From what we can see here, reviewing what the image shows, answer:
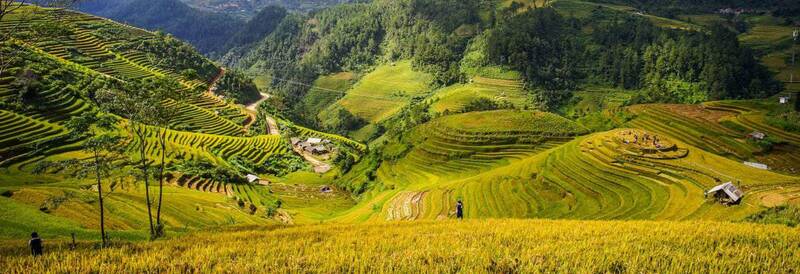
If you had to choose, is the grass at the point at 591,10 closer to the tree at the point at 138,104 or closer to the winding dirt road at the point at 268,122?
the winding dirt road at the point at 268,122

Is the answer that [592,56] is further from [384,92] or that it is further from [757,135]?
[757,135]

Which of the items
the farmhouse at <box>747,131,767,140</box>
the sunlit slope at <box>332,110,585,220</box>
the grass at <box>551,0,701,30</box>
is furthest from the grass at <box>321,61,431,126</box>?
the farmhouse at <box>747,131,767,140</box>

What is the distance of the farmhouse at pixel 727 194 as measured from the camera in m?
36.3

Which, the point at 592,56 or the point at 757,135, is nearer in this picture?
the point at 757,135

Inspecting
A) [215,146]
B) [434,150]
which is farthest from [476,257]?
[215,146]

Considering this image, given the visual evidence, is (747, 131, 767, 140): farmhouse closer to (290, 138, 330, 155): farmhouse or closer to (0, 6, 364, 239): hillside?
(0, 6, 364, 239): hillside

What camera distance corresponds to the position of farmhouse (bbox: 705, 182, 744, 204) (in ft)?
119

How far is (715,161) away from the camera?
49.3 meters

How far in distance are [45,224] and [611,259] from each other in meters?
27.6

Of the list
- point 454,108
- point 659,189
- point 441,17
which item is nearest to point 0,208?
point 659,189

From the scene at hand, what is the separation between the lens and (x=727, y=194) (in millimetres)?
36875

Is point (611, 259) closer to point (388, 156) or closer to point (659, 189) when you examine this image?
point (659, 189)

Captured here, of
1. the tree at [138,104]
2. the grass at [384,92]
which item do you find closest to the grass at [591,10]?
the grass at [384,92]

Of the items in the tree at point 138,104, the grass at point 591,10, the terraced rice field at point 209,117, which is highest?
the grass at point 591,10
